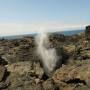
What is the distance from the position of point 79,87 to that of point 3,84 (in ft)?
32.4

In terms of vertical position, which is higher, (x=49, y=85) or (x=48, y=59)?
(x=48, y=59)

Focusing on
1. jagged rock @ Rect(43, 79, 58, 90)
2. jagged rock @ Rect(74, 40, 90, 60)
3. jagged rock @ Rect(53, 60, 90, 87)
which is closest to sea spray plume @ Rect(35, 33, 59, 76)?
jagged rock @ Rect(74, 40, 90, 60)

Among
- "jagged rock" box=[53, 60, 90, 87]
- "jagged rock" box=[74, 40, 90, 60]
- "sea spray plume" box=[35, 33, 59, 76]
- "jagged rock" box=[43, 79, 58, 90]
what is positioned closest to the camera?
"jagged rock" box=[53, 60, 90, 87]

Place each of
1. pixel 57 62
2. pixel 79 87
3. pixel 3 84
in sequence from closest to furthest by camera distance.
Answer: pixel 79 87, pixel 3 84, pixel 57 62

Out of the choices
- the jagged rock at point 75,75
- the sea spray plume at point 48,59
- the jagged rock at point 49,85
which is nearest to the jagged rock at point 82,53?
the sea spray plume at point 48,59

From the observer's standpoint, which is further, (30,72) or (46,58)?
(46,58)

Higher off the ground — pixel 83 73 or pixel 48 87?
pixel 83 73

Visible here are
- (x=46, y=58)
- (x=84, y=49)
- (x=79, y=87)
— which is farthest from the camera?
(x=84, y=49)

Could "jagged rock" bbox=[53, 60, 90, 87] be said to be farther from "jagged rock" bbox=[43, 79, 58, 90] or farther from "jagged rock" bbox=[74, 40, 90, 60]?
"jagged rock" bbox=[74, 40, 90, 60]

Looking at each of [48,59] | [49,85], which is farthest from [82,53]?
[49,85]

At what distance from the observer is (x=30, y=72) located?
98.0 feet

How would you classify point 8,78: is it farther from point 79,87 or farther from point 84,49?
point 84,49

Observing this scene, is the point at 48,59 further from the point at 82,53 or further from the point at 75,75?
the point at 75,75

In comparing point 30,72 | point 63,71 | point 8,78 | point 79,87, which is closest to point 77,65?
point 63,71
